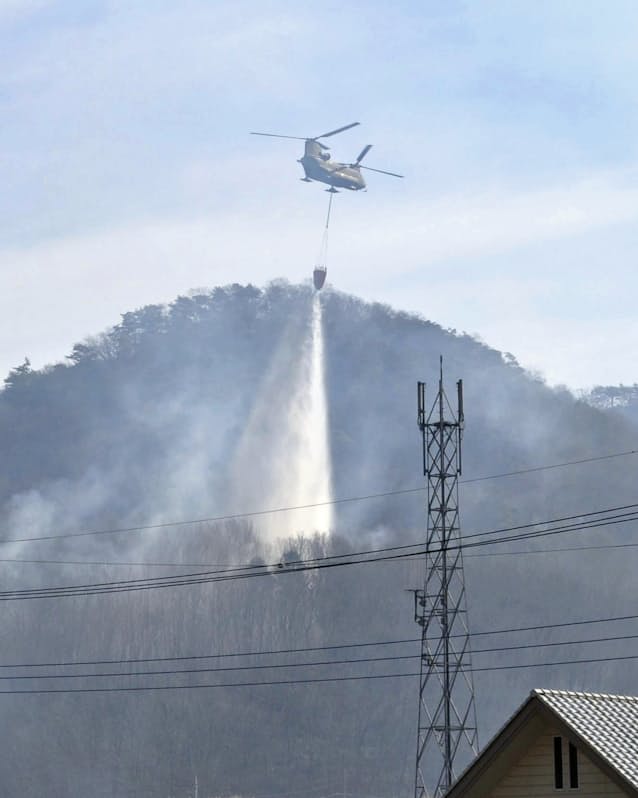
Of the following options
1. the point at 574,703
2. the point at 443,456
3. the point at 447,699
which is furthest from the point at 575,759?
the point at 443,456

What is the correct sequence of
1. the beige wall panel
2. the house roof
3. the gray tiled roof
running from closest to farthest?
the gray tiled roof → the house roof → the beige wall panel

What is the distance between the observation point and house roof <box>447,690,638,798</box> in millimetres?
46469

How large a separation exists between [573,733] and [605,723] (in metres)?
1.42

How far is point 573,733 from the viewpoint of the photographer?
1852 inches

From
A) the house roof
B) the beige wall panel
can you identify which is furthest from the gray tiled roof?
the beige wall panel

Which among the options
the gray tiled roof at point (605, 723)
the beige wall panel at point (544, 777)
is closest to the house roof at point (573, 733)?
the gray tiled roof at point (605, 723)

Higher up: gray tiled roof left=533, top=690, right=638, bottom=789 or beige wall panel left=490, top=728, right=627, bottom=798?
gray tiled roof left=533, top=690, right=638, bottom=789

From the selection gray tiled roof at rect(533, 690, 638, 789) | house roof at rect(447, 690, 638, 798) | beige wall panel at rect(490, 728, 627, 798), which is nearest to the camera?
gray tiled roof at rect(533, 690, 638, 789)

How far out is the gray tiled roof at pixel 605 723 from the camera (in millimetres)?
46219

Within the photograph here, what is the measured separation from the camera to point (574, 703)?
159ft

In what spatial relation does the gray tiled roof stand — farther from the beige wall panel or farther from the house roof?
the beige wall panel

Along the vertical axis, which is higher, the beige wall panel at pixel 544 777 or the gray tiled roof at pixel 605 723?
the gray tiled roof at pixel 605 723

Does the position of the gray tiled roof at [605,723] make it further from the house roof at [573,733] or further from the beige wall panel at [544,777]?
the beige wall panel at [544,777]

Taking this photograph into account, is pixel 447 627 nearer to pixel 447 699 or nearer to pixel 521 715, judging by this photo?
pixel 447 699
